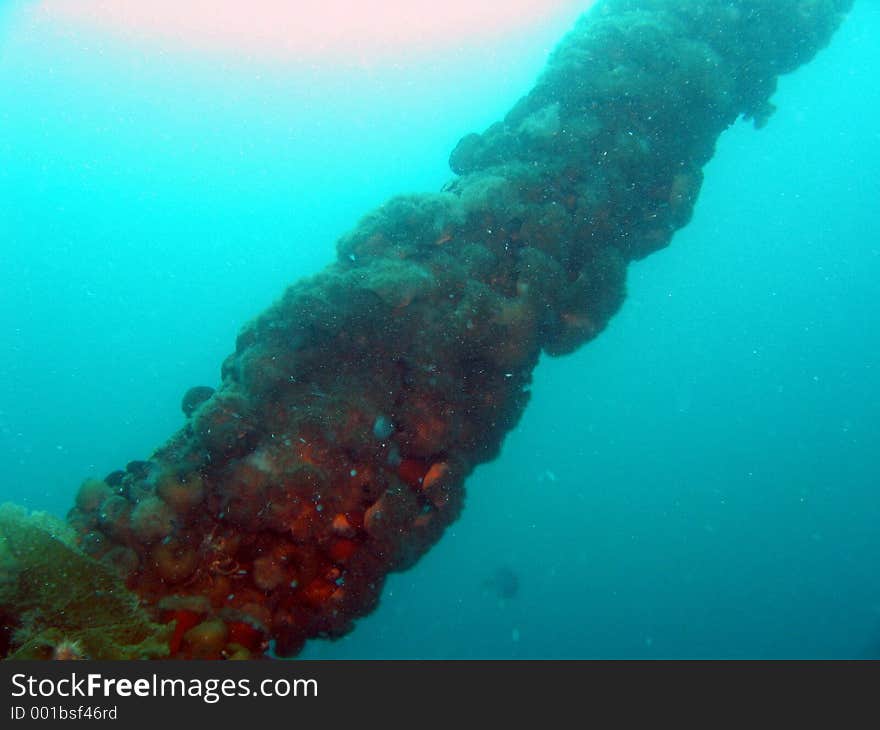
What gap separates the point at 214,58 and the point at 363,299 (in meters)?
81.7

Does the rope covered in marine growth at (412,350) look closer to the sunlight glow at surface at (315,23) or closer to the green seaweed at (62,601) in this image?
the green seaweed at (62,601)

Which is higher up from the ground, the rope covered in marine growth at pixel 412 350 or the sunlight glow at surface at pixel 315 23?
the sunlight glow at surface at pixel 315 23

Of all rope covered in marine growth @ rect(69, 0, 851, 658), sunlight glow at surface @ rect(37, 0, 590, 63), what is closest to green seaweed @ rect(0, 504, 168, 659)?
rope covered in marine growth @ rect(69, 0, 851, 658)

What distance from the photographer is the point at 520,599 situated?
172 ft

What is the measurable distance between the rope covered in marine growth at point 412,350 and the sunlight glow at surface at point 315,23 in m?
39.7

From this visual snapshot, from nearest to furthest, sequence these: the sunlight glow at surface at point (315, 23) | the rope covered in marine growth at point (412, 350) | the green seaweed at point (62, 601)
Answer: the green seaweed at point (62, 601)
the rope covered in marine growth at point (412, 350)
the sunlight glow at surface at point (315, 23)

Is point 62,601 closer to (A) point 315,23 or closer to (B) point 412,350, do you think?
(B) point 412,350

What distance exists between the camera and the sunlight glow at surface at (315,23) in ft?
165

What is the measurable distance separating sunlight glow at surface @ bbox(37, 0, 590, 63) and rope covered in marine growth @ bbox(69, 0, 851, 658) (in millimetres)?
39735

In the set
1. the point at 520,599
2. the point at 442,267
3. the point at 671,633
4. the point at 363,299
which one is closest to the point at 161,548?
the point at 363,299

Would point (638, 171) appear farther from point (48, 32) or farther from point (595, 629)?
point (48, 32)

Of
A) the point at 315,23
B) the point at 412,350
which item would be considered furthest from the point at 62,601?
the point at 315,23

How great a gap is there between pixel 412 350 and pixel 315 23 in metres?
64.9

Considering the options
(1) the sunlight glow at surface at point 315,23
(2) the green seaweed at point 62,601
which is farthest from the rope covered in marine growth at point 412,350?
(1) the sunlight glow at surface at point 315,23
